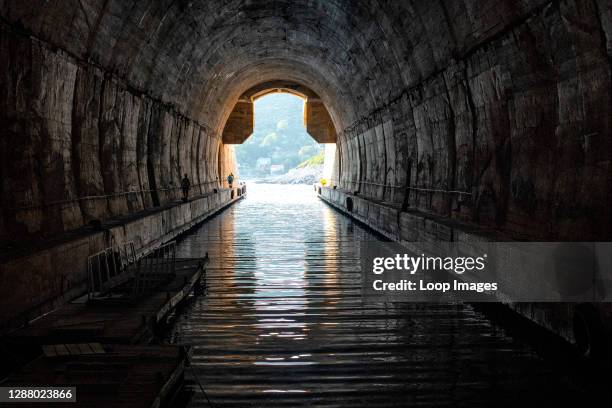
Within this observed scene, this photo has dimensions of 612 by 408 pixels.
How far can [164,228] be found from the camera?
1600 cm

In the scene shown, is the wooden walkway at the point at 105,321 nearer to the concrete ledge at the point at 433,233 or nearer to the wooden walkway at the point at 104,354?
the wooden walkway at the point at 104,354

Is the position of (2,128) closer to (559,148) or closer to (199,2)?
(559,148)

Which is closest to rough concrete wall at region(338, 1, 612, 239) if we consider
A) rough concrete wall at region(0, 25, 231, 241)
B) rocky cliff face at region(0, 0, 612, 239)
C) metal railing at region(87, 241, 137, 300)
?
rocky cliff face at region(0, 0, 612, 239)

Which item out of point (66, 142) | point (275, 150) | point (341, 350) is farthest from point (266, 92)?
point (275, 150)

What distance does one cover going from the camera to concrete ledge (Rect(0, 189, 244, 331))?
6485 millimetres

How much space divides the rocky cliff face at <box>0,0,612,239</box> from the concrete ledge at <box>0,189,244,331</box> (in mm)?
742

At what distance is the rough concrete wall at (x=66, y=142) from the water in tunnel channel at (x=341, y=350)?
3032 millimetres

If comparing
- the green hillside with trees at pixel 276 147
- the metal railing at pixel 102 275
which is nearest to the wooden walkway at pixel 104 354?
the metal railing at pixel 102 275

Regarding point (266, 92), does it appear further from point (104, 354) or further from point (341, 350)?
point (104, 354)

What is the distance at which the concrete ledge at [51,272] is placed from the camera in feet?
21.3

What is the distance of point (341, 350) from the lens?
6.43 meters

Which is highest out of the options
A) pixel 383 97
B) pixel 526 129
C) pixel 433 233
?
pixel 383 97

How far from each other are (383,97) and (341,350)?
1476 cm

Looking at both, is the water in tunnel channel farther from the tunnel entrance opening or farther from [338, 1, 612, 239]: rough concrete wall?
the tunnel entrance opening
